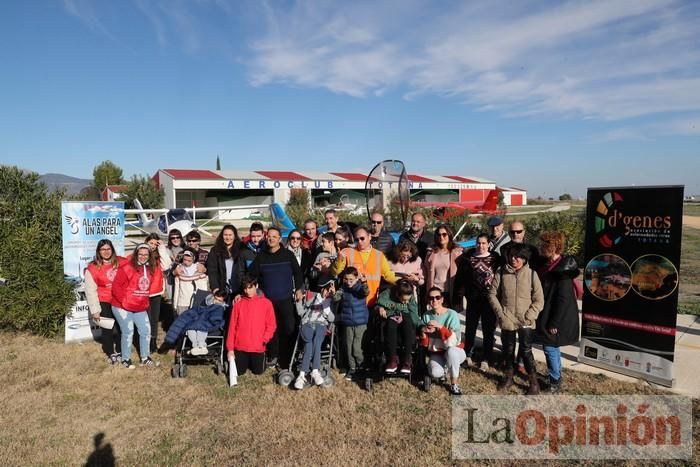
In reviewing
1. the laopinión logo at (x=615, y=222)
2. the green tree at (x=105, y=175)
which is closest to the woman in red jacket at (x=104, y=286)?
the laopinión logo at (x=615, y=222)

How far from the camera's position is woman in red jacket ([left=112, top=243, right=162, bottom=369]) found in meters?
4.80

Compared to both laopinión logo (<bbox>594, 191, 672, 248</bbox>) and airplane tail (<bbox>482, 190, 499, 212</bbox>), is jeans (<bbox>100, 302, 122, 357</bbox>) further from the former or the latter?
airplane tail (<bbox>482, 190, 499, 212</bbox>)

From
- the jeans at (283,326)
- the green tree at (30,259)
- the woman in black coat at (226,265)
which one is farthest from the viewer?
the green tree at (30,259)

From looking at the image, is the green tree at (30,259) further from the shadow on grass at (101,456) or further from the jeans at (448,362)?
the jeans at (448,362)

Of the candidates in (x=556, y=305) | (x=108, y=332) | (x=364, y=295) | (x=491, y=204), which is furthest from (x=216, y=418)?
(x=491, y=204)

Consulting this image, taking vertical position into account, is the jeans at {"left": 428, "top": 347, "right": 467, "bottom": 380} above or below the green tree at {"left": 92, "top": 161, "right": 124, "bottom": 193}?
below

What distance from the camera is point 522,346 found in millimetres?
4055

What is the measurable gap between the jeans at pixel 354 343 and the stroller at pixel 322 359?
0.66 ft

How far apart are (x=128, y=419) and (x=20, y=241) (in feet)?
10.8

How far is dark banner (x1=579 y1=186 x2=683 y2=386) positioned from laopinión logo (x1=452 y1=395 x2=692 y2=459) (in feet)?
1.74

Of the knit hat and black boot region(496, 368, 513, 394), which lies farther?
the knit hat

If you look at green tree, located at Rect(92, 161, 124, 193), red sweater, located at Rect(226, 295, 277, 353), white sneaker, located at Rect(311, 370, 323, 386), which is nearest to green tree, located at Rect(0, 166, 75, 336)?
red sweater, located at Rect(226, 295, 277, 353)

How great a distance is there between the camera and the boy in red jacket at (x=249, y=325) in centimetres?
441

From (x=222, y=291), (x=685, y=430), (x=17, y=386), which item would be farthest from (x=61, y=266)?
(x=685, y=430)
